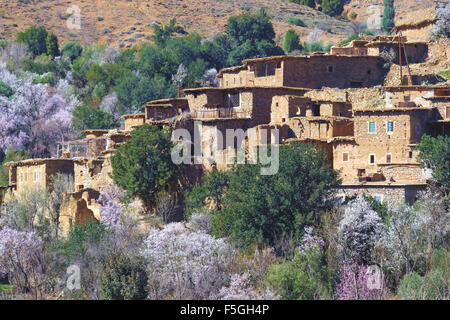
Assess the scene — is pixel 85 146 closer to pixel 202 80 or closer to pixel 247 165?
pixel 247 165

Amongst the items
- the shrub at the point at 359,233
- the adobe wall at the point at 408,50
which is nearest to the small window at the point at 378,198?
the shrub at the point at 359,233

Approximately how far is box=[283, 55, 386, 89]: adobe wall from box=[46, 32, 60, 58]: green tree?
38.5 metres

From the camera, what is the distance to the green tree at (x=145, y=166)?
160 ft

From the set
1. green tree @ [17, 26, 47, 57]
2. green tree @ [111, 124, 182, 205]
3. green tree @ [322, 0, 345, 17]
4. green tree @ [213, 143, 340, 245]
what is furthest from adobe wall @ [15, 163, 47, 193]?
green tree @ [322, 0, 345, 17]

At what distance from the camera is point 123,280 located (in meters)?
38.8

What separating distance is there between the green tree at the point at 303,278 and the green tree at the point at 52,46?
51323 mm

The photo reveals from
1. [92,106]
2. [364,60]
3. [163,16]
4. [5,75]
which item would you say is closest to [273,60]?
[364,60]

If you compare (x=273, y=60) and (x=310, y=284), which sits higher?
(x=273, y=60)

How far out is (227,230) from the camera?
4406cm

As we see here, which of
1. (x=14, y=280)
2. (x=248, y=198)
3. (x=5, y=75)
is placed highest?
(x=5, y=75)

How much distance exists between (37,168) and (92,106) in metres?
17.2

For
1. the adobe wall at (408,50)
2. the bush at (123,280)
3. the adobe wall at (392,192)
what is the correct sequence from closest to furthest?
the bush at (123,280) < the adobe wall at (392,192) < the adobe wall at (408,50)

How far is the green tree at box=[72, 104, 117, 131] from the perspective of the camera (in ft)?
218

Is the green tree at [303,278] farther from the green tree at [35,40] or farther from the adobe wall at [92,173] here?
the green tree at [35,40]
